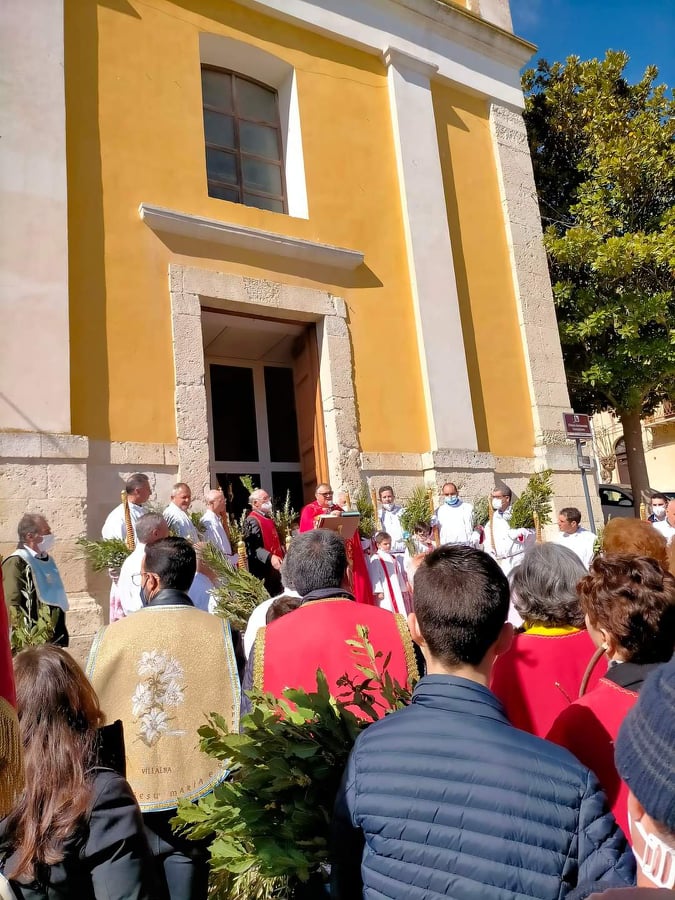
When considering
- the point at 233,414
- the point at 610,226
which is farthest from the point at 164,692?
the point at 610,226

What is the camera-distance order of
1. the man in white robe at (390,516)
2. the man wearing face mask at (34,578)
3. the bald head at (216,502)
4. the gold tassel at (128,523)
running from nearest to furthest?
the man wearing face mask at (34,578) → the gold tassel at (128,523) → the bald head at (216,502) → the man in white robe at (390,516)

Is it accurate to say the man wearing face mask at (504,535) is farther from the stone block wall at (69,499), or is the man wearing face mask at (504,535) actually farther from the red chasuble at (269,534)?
the stone block wall at (69,499)

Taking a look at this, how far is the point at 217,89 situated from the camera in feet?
33.9

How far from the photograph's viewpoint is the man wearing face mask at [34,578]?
569 cm

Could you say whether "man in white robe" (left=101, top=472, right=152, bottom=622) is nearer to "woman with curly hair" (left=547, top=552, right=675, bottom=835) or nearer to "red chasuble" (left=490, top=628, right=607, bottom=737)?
"red chasuble" (left=490, top=628, right=607, bottom=737)

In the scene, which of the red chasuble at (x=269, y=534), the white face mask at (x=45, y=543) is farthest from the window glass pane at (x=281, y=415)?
the white face mask at (x=45, y=543)

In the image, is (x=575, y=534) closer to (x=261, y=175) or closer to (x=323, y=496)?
(x=323, y=496)

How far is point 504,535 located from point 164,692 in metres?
6.76

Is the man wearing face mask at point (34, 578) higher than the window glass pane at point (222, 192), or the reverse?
the window glass pane at point (222, 192)

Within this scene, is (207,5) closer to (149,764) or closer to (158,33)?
(158,33)

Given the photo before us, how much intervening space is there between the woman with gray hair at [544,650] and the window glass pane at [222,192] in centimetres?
836

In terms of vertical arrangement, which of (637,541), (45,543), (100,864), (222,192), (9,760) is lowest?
(100,864)

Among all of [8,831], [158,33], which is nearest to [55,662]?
[8,831]

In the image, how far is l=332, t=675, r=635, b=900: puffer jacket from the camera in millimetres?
1508
